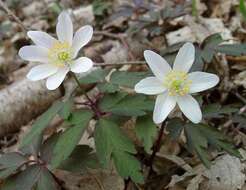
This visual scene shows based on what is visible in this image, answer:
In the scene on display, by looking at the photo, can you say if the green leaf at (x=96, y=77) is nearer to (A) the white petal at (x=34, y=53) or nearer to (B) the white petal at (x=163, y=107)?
(A) the white petal at (x=34, y=53)

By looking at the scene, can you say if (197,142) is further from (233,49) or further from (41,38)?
(41,38)

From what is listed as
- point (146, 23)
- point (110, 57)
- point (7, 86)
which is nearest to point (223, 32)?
point (146, 23)

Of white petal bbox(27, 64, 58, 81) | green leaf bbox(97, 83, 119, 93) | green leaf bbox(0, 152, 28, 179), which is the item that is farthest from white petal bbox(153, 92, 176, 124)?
green leaf bbox(0, 152, 28, 179)

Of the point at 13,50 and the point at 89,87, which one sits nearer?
the point at 89,87

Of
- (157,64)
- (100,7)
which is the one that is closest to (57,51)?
(157,64)

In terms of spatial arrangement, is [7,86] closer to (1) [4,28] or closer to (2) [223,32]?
(1) [4,28]

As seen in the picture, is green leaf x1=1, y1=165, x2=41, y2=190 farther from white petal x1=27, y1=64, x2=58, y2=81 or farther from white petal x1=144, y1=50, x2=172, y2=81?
white petal x1=144, y1=50, x2=172, y2=81

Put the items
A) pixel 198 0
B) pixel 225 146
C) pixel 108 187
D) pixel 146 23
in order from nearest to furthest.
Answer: pixel 225 146 → pixel 108 187 → pixel 146 23 → pixel 198 0
